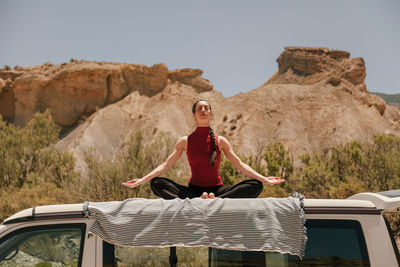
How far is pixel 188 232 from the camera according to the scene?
2340 mm

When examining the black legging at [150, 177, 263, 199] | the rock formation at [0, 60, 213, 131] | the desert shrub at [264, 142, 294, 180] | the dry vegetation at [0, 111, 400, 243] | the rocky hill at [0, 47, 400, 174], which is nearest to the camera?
the black legging at [150, 177, 263, 199]

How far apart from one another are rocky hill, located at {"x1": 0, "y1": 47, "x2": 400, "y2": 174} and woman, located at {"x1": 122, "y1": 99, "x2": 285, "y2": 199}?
31212 mm

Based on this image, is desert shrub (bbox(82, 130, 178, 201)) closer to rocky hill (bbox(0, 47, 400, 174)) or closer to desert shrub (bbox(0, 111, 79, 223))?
desert shrub (bbox(0, 111, 79, 223))

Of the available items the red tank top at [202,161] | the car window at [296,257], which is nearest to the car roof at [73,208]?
the car window at [296,257]

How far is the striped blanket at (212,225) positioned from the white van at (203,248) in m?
0.06

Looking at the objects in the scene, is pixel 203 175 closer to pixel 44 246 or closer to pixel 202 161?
pixel 202 161

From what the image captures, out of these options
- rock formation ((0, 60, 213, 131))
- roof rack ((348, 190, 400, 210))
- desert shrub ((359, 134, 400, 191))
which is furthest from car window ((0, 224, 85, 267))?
rock formation ((0, 60, 213, 131))

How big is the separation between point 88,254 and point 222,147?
157 centimetres

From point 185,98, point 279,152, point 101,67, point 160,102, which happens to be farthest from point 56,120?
point 279,152

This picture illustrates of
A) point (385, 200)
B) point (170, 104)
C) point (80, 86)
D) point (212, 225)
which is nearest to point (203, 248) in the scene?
point (212, 225)

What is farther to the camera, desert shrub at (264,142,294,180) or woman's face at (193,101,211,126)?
desert shrub at (264,142,294,180)

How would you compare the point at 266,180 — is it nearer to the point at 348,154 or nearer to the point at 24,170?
the point at 348,154

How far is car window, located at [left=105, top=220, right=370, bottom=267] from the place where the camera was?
90.0 inches

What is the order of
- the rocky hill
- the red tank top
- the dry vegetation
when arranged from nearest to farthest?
the red tank top, the dry vegetation, the rocky hill
